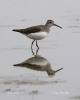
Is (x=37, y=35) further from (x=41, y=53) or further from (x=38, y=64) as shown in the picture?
(x=38, y=64)

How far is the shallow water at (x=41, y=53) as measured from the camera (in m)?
10.3

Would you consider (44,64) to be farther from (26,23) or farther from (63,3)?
(63,3)

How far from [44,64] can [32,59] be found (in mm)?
574

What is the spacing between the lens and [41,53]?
13.5 meters

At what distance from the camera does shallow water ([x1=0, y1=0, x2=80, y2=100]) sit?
1029cm

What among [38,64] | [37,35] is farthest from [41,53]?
[38,64]

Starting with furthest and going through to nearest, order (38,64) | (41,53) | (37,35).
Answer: (37,35), (41,53), (38,64)

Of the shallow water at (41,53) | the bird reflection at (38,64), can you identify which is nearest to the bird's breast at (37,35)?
the shallow water at (41,53)

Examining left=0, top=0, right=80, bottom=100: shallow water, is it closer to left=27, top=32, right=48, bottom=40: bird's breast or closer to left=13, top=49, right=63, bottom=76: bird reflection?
left=13, top=49, right=63, bottom=76: bird reflection

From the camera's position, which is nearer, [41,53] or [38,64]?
[38,64]

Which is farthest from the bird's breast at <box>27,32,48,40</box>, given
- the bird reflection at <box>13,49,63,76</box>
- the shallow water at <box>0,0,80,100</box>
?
the bird reflection at <box>13,49,63,76</box>

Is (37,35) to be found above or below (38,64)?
above

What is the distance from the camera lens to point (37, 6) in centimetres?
2016

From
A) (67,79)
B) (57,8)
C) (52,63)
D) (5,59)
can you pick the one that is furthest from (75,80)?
(57,8)
